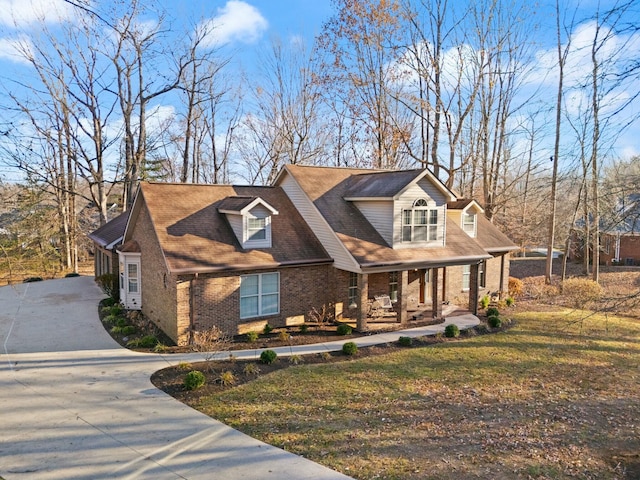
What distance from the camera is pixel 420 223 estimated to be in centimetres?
1773

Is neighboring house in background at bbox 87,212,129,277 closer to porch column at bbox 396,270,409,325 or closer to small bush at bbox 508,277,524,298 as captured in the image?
porch column at bbox 396,270,409,325

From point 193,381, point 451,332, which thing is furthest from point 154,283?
point 451,332

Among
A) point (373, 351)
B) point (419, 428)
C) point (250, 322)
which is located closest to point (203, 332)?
Answer: point (250, 322)

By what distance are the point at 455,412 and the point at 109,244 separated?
17.3m

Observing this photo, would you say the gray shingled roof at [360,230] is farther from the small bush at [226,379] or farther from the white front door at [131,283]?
the white front door at [131,283]

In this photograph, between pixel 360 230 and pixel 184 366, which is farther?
pixel 360 230

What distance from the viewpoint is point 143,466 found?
743cm

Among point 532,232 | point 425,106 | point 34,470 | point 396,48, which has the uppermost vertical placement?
point 396,48

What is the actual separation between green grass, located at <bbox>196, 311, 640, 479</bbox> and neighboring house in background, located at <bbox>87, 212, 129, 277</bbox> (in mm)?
12487

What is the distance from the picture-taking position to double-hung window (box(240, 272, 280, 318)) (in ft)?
50.6

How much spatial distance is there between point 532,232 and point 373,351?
106 ft

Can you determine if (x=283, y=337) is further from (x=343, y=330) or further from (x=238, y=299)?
(x=343, y=330)

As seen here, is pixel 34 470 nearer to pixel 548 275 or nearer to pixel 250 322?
pixel 250 322

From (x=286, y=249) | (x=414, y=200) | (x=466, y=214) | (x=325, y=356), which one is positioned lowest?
(x=325, y=356)
